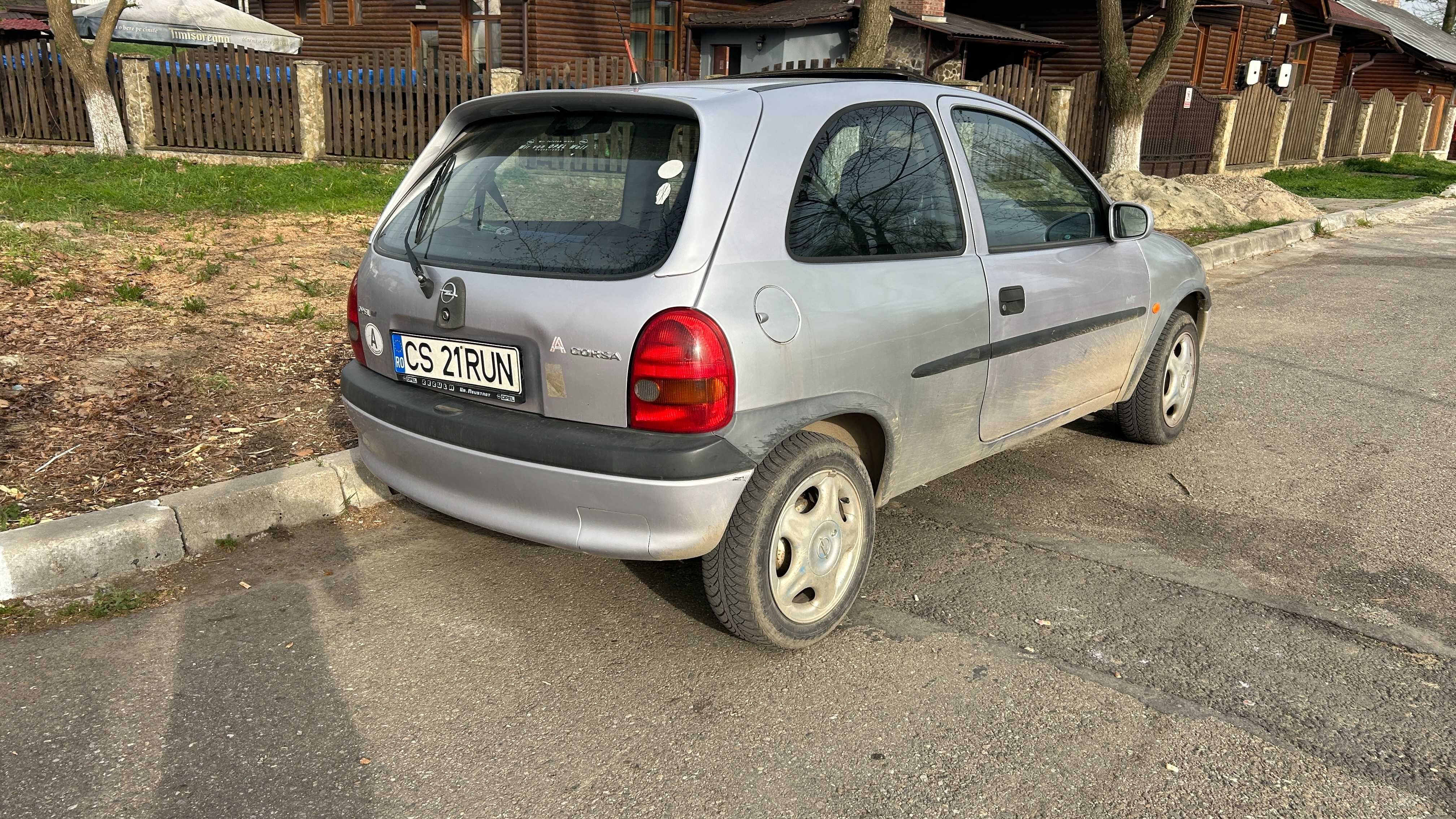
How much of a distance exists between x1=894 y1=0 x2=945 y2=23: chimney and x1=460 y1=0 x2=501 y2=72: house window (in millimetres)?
8226

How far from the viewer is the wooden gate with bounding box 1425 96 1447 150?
32.0m

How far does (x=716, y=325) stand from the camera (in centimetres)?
272

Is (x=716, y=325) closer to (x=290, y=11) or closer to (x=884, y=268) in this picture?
(x=884, y=268)

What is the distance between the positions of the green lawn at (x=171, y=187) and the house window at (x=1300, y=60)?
2963cm

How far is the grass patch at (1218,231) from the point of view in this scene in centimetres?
1171

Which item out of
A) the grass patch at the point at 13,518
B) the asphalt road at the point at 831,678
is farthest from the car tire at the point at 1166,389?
the grass patch at the point at 13,518

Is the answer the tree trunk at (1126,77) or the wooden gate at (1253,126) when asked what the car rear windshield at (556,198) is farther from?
the wooden gate at (1253,126)

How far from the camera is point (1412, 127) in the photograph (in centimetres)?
3075

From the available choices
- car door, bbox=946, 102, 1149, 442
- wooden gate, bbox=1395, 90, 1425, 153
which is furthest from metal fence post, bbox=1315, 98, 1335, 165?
Result: car door, bbox=946, 102, 1149, 442

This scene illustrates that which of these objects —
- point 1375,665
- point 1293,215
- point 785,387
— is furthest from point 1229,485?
point 1293,215

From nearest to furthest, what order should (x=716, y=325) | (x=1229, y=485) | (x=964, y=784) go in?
1. (x=964, y=784)
2. (x=716, y=325)
3. (x=1229, y=485)

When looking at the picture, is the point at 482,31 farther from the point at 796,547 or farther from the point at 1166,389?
the point at 796,547

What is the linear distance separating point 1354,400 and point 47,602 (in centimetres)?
628

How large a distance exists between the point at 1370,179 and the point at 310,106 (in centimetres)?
2067
